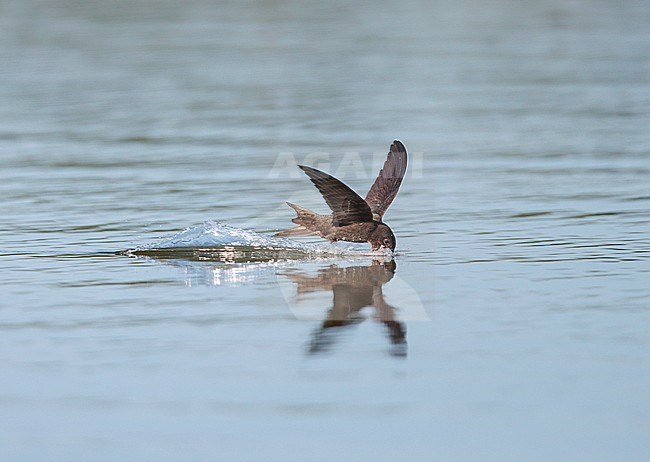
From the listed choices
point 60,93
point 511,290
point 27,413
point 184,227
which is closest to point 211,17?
point 60,93

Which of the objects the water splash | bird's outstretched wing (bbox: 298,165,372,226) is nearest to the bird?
bird's outstretched wing (bbox: 298,165,372,226)

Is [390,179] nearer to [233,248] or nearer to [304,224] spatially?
[304,224]

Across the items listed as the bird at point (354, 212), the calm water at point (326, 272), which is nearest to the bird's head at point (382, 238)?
the bird at point (354, 212)

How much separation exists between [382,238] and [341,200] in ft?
1.53

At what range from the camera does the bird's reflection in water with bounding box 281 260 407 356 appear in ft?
25.4

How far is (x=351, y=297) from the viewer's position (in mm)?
8945

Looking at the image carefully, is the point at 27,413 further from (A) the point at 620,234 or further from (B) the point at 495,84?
(B) the point at 495,84

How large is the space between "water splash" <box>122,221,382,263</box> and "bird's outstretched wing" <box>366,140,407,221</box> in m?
0.42

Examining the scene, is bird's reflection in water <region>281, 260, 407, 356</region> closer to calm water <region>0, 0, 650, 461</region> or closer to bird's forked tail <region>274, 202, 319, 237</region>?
calm water <region>0, 0, 650, 461</region>

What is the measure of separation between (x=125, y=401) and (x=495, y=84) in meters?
15.4

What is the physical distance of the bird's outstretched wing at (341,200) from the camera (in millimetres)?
9478

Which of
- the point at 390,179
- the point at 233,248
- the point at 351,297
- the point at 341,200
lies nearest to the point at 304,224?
the point at 233,248

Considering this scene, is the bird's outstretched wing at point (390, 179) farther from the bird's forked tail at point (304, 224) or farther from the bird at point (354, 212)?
the bird's forked tail at point (304, 224)

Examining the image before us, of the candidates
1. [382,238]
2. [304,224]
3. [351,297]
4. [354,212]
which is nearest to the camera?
[351,297]
